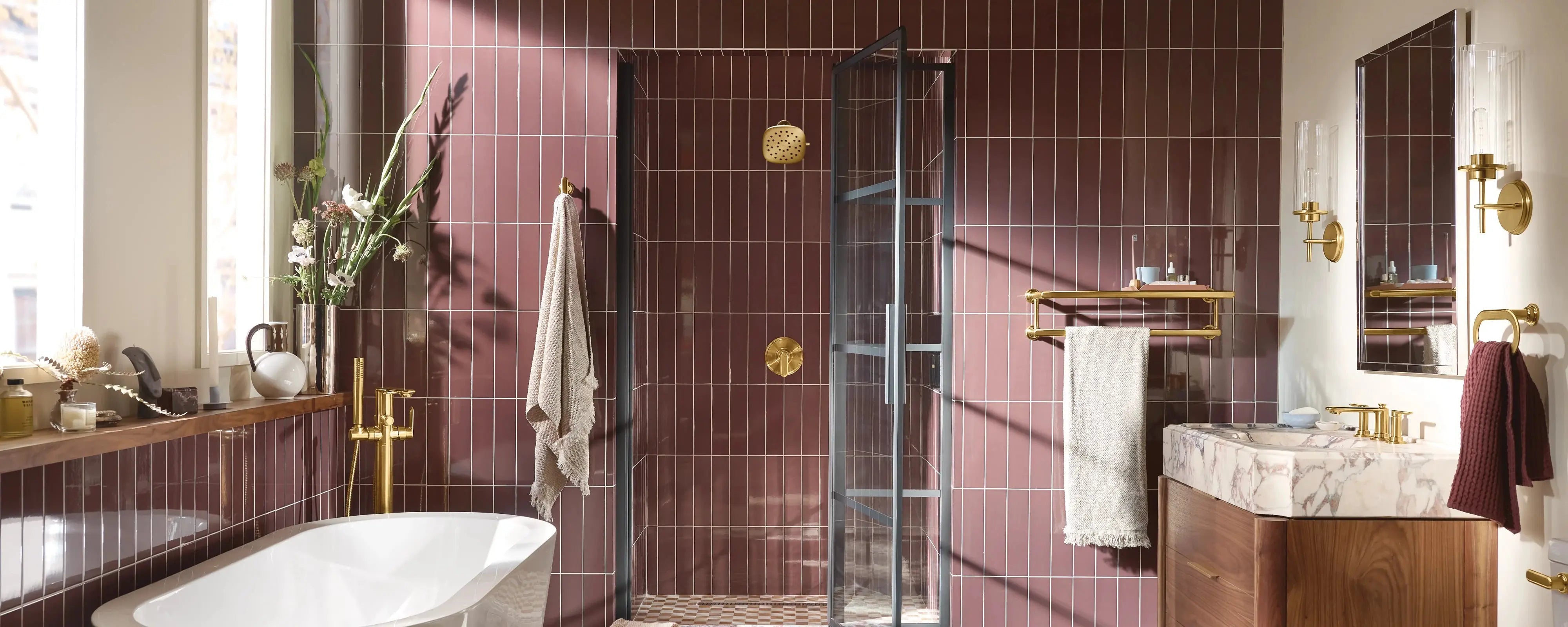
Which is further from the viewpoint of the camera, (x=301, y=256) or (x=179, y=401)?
(x=301, y=256)

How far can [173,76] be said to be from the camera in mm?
2377

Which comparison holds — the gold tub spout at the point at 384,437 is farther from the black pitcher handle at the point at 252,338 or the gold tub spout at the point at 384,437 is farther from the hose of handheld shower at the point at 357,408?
the black pitcher handle at the point at 252,338

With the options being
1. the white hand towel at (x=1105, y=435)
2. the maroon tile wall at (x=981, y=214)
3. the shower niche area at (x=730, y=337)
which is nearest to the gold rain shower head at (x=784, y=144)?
the shower niche area at (x=730, y=337)

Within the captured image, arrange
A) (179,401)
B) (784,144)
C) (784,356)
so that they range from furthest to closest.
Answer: (784,356), (784,144), (179,401)

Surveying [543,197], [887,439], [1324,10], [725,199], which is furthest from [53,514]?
[1324,10]

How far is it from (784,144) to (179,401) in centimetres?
233

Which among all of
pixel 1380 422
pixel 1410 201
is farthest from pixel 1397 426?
pixel 1410 201

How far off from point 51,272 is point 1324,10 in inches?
140

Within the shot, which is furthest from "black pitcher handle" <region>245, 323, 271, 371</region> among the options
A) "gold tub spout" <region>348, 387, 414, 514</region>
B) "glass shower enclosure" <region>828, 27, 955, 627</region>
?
"glass shower enclosure" <region>828, 27, 955, 627</region>

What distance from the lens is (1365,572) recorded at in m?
2.19

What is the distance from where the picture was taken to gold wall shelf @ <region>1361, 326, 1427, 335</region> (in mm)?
2418

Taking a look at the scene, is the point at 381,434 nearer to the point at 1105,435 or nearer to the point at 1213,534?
the point at 1105,435

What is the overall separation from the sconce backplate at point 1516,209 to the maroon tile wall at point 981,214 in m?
0.94

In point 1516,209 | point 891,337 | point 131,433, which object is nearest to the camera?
point 131,433
